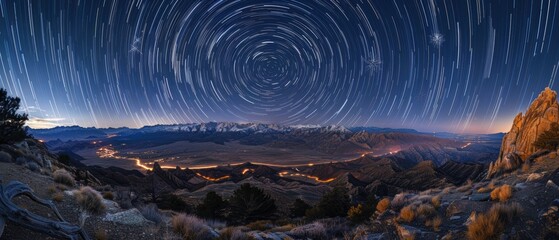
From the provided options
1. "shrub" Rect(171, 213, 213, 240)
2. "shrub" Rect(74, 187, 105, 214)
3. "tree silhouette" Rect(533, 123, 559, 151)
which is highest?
"tree silhouette" Rect(533, 123, 559, 151)

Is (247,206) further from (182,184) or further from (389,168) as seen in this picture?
(389,168)

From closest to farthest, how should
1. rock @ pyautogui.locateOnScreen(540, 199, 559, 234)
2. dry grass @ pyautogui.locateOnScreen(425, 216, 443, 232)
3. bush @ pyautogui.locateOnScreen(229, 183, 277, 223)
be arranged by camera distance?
rock @ pyautogui.locateOnScreen(540, 199, 559, 234) → dry grass @ pyautogui.locateOnScreen(425, 216, 443, 232) → bush @ pyautogui.locateOnScreen(229, 183, 277, 223)

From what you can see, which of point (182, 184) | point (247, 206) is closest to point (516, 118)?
point (247, 206)

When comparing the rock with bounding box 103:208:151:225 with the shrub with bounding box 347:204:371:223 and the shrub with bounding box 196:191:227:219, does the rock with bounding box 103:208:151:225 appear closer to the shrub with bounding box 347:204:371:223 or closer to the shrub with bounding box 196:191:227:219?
the shrub with bounding box 347:204:371:223

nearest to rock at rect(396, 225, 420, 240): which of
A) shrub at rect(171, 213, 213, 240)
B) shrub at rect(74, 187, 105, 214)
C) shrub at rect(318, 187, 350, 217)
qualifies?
shrub at rect(171, 213, 213, 240)

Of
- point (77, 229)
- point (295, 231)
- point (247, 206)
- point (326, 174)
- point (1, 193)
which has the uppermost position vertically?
A: point (1, 193)

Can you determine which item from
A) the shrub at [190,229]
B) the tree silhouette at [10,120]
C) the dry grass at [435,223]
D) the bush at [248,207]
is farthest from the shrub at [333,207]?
the tree silhouette at [10,120]
